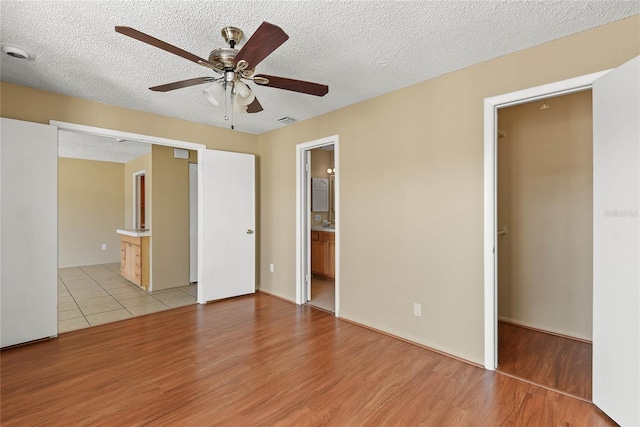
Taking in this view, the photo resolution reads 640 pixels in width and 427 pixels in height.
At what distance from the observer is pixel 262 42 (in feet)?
4.95

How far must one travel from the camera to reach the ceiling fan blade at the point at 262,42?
4.55ft

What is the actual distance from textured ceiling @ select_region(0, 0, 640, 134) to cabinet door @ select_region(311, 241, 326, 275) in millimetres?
3014

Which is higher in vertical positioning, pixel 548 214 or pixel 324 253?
pixel 548 214

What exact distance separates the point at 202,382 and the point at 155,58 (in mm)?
2514

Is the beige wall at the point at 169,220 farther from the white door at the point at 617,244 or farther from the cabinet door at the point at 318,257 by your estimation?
the white door at the point at 617,244

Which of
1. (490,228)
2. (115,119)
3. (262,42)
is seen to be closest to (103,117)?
(115,119)

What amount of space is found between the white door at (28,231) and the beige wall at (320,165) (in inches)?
149

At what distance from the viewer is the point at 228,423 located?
1780mm

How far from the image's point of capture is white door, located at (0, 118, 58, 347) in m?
2.67

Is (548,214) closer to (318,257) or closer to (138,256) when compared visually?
(318,257)

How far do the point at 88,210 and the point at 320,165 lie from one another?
5.65 m

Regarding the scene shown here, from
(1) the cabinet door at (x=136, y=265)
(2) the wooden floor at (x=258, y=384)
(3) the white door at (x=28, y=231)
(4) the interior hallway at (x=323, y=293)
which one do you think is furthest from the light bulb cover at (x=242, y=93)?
(1) the cabinet door at (x=136, y=265)

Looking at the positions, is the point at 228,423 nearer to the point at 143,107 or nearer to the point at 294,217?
the point at 294,217

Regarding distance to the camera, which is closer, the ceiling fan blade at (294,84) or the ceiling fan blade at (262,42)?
the ceiling fan blade at (262,42)
